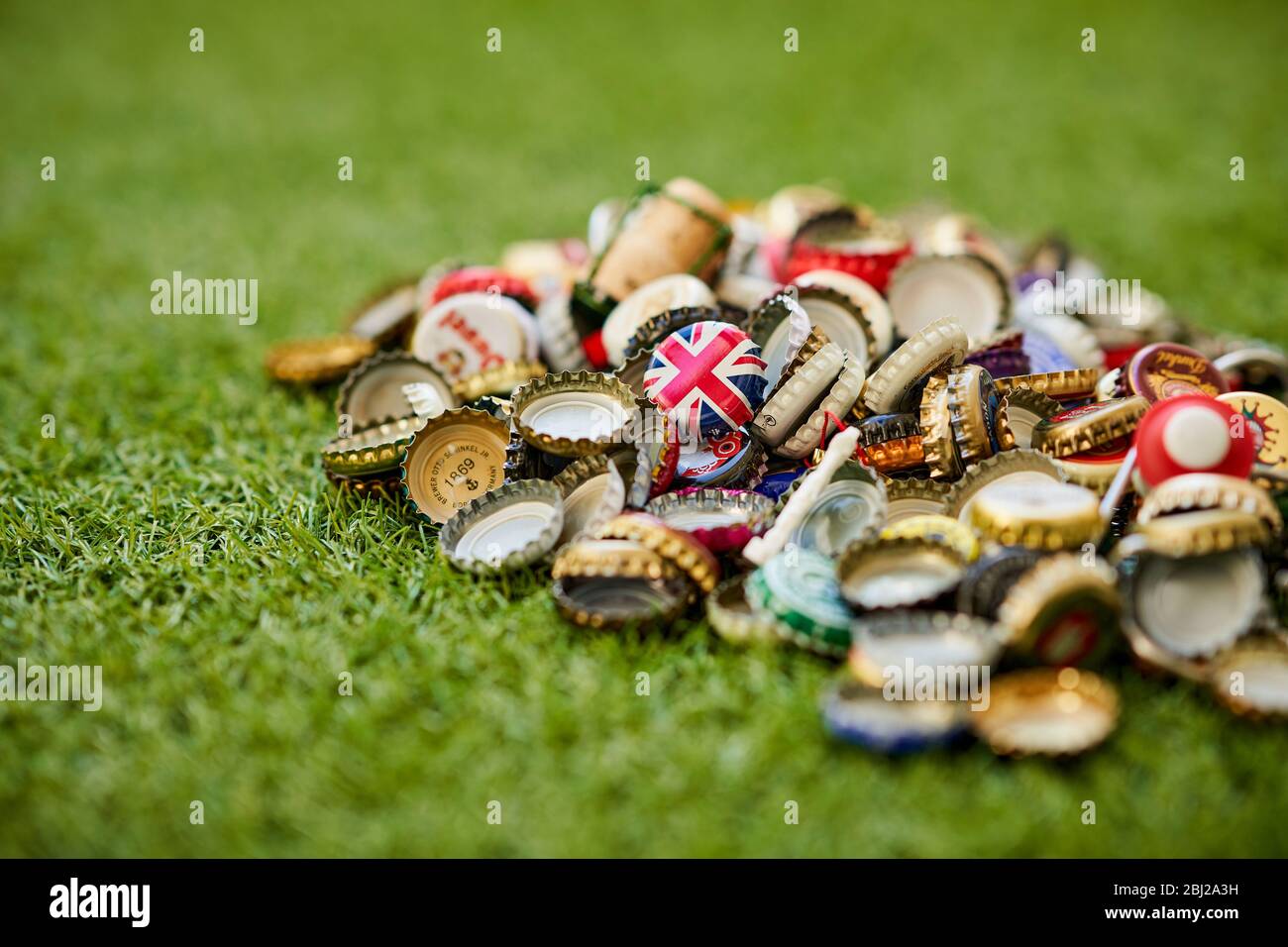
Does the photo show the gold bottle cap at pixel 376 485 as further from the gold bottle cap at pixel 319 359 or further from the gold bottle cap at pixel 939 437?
the gold bottle cap at pixel 939 437

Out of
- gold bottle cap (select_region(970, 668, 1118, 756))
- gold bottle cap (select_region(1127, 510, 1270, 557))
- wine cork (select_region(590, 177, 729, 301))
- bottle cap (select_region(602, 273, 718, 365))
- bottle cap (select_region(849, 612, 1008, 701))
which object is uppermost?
wine cork (select_region(590, 177, 729, 301))

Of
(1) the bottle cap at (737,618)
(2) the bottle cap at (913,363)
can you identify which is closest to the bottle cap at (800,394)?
(2) the bottle cap at (913,363)

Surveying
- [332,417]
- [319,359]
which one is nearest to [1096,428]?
[332,417]

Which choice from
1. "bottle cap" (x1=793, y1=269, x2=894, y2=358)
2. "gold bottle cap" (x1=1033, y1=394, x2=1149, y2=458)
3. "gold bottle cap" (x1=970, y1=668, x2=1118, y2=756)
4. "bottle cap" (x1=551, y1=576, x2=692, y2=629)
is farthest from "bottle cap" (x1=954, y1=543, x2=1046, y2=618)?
"bottle cap" (x1=793, y1=269, x2=894, y2=358)

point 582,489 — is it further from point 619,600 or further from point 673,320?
point 673,320

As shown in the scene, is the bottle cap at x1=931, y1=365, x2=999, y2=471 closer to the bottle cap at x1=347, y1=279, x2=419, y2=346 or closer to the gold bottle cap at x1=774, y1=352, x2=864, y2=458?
the gold bottle cap at x1=774, y1=352, x2=864, y2=458
